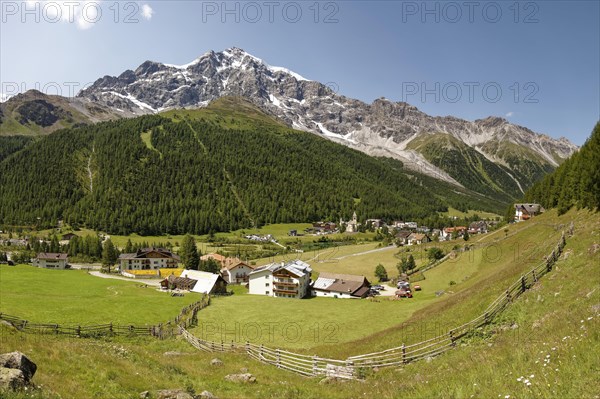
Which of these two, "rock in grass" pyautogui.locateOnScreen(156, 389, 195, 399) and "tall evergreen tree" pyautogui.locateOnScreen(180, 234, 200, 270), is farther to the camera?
"tall evergreen tree" pyautogui.locateOnScreen(180, 234, 200, 270)

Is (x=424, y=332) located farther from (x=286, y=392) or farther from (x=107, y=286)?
(x=107, y=286)

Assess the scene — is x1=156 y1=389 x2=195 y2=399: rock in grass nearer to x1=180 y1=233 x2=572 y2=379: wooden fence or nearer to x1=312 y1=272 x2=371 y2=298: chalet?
x1=180 y1=233 x2=572 y2=379: wooden fence

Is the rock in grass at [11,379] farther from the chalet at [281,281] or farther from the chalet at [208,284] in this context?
the chalet at [208,284]

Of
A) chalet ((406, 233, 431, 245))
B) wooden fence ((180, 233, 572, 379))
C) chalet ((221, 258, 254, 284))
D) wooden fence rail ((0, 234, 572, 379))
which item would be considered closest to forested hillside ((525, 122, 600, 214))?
wooden fence rail ((0, 234, 572, 379))

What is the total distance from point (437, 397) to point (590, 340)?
19.0 ft

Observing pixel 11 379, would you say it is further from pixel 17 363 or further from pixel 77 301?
pixel 77 301

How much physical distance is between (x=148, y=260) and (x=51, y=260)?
3151 cm

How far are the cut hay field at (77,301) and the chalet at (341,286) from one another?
29.0 metres

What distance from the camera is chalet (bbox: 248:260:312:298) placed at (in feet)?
286

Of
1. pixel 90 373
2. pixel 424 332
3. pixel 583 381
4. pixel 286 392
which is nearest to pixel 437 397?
pixel 583 381

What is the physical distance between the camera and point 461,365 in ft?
62.3

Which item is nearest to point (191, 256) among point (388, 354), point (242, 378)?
point (242, 378)

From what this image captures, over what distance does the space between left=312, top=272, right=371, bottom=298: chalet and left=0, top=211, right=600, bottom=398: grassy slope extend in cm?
4733

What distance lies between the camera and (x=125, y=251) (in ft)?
477
